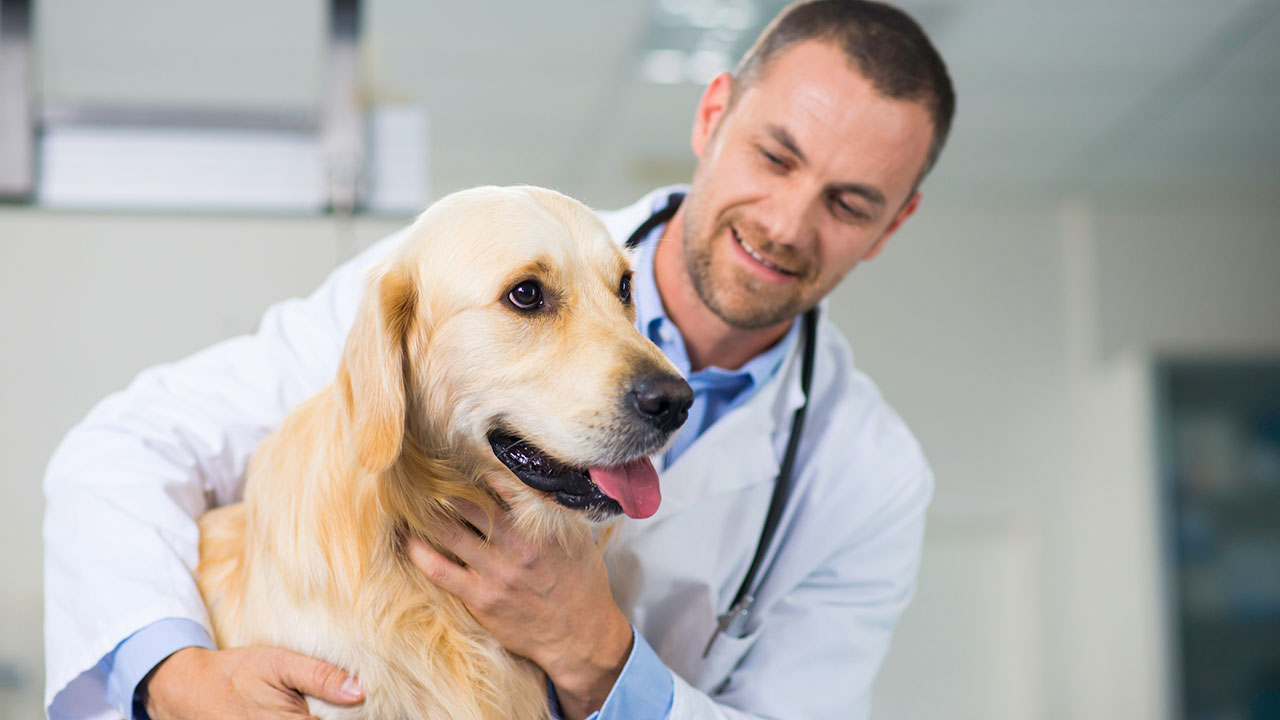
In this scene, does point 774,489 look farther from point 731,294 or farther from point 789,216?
point 789,216

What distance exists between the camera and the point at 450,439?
3.28ft

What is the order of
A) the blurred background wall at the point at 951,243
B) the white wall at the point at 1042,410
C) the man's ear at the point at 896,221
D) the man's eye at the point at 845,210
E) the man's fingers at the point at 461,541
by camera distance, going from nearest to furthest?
the man's fingers at the point at 461,541
the man's eye at the point at 845,210
the man's ear at the point at 896,221
the blurred background wall at the point at 951,243
the white wall at the point at 1042,410

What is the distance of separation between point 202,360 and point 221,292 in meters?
1.76

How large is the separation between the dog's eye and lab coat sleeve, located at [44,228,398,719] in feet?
0.75

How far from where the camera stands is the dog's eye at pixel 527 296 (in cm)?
98

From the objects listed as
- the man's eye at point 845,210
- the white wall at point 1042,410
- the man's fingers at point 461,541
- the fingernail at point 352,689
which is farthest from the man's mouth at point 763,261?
the white wall at point 1042,410

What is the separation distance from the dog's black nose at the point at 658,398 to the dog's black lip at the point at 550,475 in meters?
0.10

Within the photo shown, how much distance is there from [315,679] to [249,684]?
70 millimetres

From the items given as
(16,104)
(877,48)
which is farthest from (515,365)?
(16,104)

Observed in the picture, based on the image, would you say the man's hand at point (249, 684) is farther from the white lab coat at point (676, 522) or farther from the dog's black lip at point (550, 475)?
the dog's black lip at point (550, 475)

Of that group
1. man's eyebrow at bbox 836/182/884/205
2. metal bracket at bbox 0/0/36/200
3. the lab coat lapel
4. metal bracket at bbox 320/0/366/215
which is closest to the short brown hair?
man's eyebrow at bbox 836/182/884/205

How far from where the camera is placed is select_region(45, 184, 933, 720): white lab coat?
43.6 inches

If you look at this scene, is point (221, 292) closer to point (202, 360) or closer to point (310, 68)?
point (310, 68)

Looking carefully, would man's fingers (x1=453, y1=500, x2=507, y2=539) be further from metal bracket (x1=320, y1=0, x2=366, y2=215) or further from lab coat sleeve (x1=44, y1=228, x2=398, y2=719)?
metal bracket (x1=320, y1=0, x2=366, y2=215)
